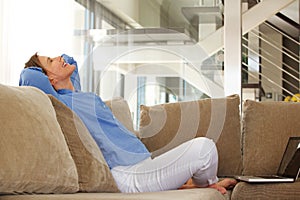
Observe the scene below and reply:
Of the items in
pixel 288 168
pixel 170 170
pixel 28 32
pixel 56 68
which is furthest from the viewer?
pixel 28 32

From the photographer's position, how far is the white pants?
254 centimetres

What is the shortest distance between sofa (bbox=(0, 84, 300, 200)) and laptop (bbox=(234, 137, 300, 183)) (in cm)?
3

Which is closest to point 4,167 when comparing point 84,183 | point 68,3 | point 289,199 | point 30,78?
point 84,183

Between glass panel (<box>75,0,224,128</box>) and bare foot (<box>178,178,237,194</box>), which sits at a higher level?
glass panel (<box>75,0,224,128</box>)

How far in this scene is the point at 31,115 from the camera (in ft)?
6.82

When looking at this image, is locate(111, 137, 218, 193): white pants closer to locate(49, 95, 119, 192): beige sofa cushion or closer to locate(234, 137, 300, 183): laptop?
locate(49, 95, 119, 192): beige sofa cushion

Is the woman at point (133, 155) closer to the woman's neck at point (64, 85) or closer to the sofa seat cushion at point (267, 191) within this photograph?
the woman's neck at point (64, 85)

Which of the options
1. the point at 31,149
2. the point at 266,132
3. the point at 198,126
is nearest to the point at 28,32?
the point at 198,126

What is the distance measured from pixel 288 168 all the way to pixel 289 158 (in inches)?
3.5

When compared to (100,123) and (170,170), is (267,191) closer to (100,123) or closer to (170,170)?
(170,170)

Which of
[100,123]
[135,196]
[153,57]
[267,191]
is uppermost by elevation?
[153,57]

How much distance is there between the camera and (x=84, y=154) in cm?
233

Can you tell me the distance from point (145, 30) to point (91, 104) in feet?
8.63

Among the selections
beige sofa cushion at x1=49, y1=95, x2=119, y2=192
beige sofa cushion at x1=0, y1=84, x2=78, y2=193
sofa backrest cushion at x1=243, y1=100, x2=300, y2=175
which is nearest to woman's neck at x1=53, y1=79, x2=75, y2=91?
beige sofa cushion at x1=49, y1=95, x2=119, y2=192
